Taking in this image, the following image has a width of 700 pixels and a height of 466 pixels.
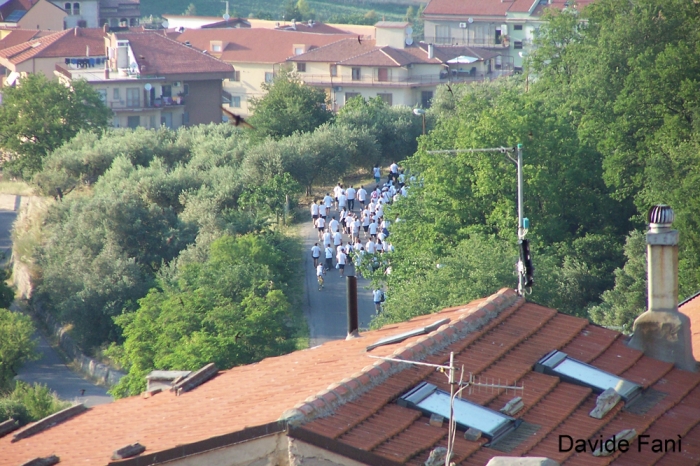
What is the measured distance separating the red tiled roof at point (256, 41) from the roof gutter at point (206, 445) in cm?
7756

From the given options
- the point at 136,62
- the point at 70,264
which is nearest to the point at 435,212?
the point at 70,264

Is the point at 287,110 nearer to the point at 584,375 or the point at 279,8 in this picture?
the point at 584,375

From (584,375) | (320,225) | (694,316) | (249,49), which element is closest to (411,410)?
(584,375)

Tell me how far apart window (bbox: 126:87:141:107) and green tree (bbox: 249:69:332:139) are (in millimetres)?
14538

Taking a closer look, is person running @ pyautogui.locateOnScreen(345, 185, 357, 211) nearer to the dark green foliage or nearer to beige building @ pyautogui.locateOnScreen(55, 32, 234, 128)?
the dark green foliage

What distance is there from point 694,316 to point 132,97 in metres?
59.3

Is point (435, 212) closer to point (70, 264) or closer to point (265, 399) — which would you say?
point (70, 264)

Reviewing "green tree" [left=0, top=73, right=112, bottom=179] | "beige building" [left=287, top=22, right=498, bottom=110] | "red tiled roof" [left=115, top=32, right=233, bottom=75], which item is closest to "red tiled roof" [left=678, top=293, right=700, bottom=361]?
"green tree" [left=0, top=73, right=112, bottom=179]

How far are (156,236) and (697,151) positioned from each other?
20.2m

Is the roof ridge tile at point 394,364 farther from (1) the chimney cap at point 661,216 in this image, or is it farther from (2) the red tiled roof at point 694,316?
(2) the red tiled roof at point 694,316

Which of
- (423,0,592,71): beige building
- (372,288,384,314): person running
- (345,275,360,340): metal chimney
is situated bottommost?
(372,288,384,314): person running

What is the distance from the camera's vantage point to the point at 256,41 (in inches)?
3474

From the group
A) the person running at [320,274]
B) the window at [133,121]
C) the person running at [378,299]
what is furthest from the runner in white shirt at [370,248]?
the window at [133,121]

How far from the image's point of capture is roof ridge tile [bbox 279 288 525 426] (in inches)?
332
